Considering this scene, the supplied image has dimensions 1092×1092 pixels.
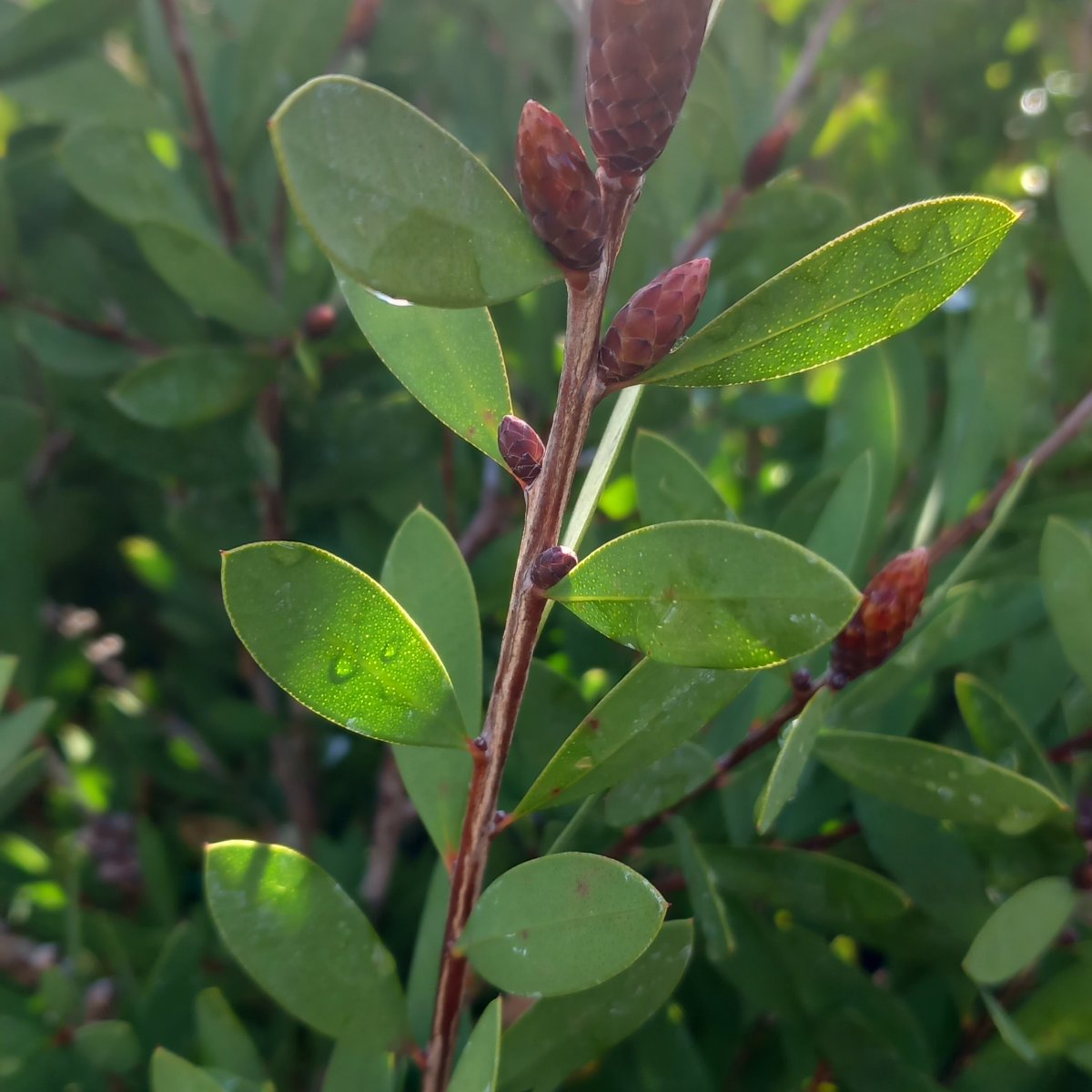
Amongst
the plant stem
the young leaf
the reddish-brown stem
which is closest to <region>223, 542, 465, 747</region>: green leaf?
the plant stem

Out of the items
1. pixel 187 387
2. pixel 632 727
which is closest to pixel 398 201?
pixel 632 727

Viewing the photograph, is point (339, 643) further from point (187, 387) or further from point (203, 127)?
point (203, 127)

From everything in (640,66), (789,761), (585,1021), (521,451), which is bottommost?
(585,1021)

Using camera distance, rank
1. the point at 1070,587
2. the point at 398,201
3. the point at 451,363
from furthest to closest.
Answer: the point at 1070,587 → the point at 451,363 → the point at 398,201

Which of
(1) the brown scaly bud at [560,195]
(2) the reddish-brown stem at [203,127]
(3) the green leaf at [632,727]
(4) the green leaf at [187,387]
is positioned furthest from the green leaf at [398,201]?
(2) the reddish-brown stem at [203,127]

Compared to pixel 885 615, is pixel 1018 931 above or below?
below

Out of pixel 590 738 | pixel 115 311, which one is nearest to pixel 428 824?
pixel 590 738

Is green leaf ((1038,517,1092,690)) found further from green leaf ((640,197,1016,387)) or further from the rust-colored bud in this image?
the rust-colored bud

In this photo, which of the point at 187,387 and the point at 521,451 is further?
the point at 187,387
